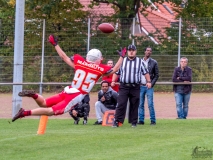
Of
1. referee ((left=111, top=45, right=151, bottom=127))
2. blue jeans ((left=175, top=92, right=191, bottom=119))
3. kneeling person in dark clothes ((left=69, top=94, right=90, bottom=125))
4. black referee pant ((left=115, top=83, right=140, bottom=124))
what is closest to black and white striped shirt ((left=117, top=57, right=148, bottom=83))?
referee ((left=111, top=45, right=151, bottom=127))

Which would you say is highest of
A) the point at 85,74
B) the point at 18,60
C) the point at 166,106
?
the point at 18,60

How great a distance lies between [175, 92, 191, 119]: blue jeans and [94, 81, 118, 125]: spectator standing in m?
2.03

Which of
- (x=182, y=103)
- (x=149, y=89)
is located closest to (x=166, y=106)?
(x=182, y=103)

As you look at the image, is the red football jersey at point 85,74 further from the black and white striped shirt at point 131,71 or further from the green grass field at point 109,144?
the black and white striped shirt at point 131,71

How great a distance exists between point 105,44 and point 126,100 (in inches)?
429

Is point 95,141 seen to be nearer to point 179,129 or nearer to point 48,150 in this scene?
point 48,150

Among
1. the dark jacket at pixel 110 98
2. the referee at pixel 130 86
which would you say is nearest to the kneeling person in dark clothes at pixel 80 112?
the dark jacket at pixel 110 98

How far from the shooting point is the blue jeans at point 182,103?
615 inches

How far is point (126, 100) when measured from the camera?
42.8 feet

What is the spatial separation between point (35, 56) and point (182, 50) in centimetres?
567

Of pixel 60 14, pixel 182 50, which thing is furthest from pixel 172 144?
pixel 60 14

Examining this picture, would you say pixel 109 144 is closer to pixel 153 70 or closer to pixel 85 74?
pixel 85 74

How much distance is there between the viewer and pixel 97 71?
10945 millimetres

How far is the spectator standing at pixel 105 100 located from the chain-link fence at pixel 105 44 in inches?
325
